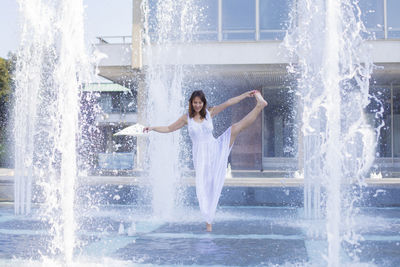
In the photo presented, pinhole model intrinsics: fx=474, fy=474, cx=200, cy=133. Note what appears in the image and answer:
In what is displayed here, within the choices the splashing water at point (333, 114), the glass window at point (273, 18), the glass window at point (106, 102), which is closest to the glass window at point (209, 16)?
the glass window at point (273, 18)

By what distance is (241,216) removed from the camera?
6.69 m

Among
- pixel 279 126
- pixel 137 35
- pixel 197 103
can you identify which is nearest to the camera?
pixel 197 103

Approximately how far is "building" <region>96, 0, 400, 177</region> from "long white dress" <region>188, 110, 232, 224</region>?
1220cm

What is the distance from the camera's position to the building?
57.5ft

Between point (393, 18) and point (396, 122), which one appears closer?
point (393, 18)

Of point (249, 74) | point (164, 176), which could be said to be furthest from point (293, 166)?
point (164, 176)

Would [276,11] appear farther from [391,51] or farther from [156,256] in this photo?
[156,256]

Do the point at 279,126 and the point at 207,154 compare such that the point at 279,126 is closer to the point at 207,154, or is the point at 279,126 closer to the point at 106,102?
the point at 207,154

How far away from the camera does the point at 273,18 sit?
1867cm

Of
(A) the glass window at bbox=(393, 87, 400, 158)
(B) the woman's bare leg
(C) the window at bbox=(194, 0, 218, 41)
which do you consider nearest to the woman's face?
(B) the woman's bare leg

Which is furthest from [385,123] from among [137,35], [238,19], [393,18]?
[137,35]

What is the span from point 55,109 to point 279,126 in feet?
53.7

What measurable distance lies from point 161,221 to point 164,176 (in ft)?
5.58

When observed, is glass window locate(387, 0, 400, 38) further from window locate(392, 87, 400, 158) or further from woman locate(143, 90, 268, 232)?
woman locate(143, 90, 268, 232)
